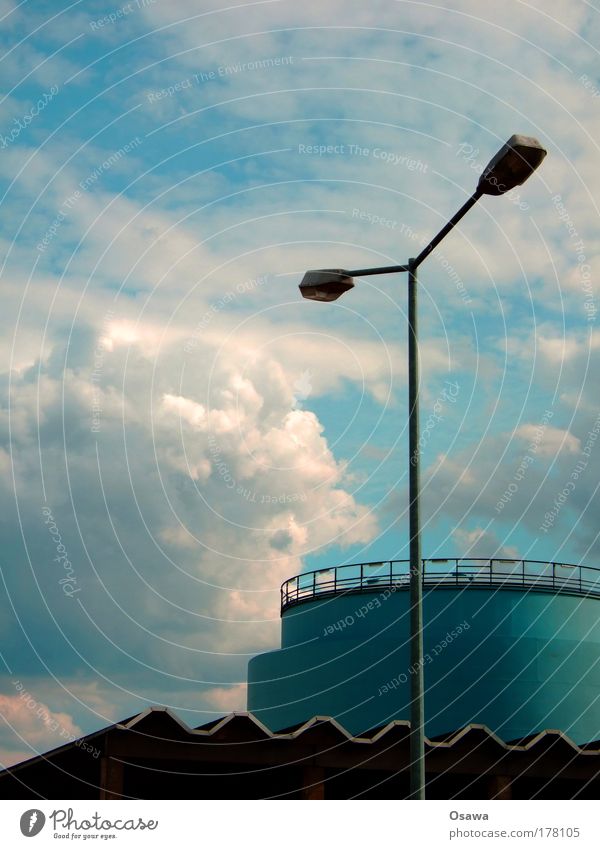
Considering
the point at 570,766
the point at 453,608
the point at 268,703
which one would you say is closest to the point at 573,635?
the point at 453,608

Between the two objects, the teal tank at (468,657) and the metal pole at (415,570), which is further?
the teal tank at (468,657)

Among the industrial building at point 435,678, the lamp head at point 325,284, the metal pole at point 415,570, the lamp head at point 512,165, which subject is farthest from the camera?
the industrial building at point 435,678

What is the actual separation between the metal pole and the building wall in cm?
1712

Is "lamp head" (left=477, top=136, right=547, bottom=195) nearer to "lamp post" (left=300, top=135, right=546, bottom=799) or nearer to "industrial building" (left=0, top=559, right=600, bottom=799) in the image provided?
"lamp post" (left=300, top=135, right=546, bottom=799)

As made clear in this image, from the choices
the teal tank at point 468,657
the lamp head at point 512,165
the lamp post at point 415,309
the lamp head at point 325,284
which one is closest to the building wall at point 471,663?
the teal tank at point 468,657

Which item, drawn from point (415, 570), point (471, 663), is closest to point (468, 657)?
point (471, 663)

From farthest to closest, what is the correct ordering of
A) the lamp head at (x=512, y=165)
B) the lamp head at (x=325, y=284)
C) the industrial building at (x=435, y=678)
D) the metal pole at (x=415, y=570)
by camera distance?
the industrial building at (x=435, y=678), the lamp head at (x=325, y=284), the metal pole at (x=415, y=570), the lamp head at (x=512, y=165)

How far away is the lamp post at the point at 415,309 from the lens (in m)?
14.1

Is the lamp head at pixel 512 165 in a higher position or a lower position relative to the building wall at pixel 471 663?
higher

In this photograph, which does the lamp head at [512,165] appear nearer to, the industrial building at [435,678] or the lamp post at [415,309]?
the lamp post at [415,309]

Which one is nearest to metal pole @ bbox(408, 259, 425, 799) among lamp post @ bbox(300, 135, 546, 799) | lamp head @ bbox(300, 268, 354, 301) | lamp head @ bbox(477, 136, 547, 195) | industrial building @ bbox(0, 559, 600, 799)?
lamp post @ bbox(300, 135, 546, 799)

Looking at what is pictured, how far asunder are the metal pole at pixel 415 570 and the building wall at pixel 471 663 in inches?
674

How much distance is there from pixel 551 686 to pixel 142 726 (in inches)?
622

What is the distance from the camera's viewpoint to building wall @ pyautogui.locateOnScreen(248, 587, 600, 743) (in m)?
31.6
